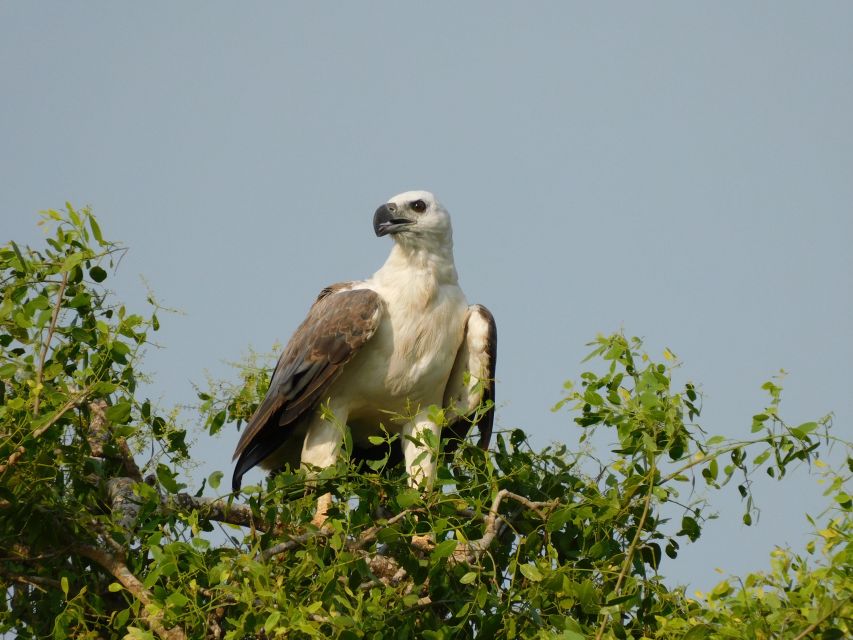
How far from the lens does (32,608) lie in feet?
15.2

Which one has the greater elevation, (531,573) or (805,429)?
(805,429)

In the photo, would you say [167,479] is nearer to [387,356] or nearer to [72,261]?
[72,261]

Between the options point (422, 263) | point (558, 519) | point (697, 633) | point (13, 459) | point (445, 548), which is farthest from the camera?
point (422, 263)

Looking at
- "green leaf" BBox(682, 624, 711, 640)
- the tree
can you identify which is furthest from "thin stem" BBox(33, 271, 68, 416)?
"green leaf" BBox(682, 624, 711, 640)

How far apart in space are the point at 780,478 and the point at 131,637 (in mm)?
2273

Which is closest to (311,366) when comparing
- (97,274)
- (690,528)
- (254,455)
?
(254,455)

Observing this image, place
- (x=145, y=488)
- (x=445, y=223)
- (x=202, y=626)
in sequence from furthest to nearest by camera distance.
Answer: (x=445, y=223)
(x=145, y=488)
(x=202, y=626)

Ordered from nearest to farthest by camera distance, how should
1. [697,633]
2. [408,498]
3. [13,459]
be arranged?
[697,633] < [408,498] < [13,459]

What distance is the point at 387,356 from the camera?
679 centimetres

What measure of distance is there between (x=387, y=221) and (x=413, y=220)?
14 centimetres

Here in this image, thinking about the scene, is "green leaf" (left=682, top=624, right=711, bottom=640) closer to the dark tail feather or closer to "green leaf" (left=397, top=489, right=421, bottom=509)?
"green leaf" (left=397, top=489, right=421, bottom=509)

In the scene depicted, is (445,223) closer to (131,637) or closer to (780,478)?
(780,478)

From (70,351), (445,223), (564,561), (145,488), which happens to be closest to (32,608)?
(145,488)

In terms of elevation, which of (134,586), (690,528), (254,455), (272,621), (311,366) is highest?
(311,366)
